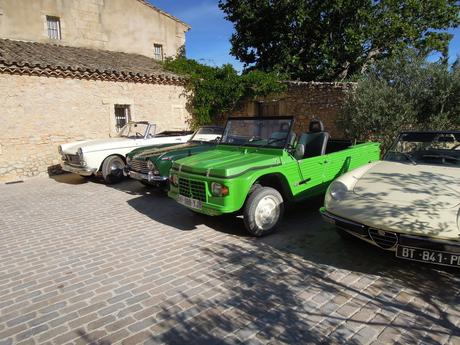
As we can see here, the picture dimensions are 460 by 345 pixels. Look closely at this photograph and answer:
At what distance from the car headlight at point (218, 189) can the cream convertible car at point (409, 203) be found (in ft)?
4.37

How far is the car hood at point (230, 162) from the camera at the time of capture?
4523 mm

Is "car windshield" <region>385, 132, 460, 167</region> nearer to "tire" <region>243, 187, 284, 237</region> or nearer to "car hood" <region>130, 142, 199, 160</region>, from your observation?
"tire" <region>243, 187, 284, 237</region>

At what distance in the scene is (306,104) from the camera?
13648mm

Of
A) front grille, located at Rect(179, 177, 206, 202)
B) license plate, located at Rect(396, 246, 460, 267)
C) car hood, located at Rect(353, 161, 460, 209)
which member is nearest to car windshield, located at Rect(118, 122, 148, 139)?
front grille, located at Rect(179, 177, 206, 202)

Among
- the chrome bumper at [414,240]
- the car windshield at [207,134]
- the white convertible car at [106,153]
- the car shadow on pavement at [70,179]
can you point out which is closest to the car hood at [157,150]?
the car windshield at [207,134]

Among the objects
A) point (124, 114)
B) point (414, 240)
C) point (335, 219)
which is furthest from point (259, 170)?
point (124, 114)

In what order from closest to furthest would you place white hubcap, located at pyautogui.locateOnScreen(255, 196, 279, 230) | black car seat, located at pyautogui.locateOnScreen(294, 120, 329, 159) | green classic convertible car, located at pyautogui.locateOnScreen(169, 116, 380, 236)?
green classic convertible car, located at pyautogui.locateOnScreen(169, 116, 380, 236), white hubcap, located at pyautogui.locateOnScreen(255, 196, 279, 230), black car seat, located at pyautogui.locateOnScreen(294, 120, 329, 159)

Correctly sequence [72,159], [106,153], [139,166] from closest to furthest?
[139,166] → [106,153] → [72,159]

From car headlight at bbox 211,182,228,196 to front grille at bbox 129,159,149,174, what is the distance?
300cm

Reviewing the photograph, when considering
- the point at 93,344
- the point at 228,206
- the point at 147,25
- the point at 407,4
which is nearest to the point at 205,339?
the point at 93,344

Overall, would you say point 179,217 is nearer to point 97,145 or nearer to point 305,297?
point 305,297

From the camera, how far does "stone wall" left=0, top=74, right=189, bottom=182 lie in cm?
1020

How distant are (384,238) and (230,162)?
2325 millimetres

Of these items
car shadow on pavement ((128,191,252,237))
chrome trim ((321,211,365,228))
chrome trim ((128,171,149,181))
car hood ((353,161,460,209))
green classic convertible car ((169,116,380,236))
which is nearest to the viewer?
car hood ((353,161,460,209))
